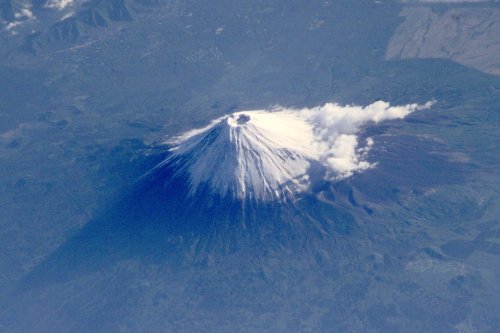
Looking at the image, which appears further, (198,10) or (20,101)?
(198,10)

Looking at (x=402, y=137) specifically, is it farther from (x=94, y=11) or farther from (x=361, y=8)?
(x=94, y=11)

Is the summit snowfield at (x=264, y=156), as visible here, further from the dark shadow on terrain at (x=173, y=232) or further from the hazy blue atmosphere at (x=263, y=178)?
the dark shadow on terrain at (x=173, y=232)

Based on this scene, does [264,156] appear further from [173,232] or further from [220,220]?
[173,232]

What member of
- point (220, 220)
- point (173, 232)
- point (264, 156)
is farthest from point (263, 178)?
point (173, 232)

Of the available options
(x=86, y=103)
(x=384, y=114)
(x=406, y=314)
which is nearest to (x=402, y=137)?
(x=384, y=114)

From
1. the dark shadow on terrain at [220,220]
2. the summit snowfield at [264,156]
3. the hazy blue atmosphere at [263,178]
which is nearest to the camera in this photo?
the hazy blue atmosphere at [263,178]

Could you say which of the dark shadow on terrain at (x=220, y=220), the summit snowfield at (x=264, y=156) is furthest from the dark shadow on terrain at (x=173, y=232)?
the summit snowfield at (x=264, y=156)
